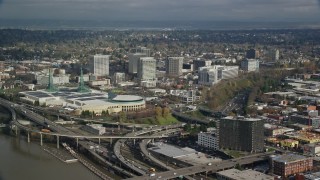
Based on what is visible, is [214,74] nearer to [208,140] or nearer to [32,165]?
[208,140]

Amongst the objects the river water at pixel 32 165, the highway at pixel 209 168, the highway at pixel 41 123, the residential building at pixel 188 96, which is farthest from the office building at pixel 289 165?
the residential building at pixel 188 96

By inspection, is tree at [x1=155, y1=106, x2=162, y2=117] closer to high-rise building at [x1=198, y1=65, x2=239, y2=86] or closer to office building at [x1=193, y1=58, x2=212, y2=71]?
high-rise building at [x1=198, y1=65, x2=239, y2=86]

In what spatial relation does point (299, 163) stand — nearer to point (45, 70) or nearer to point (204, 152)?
point (204, 152)

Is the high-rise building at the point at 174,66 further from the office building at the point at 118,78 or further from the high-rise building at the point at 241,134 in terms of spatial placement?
the high-rise building at the point at 241,134

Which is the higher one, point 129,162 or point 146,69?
point 146,69

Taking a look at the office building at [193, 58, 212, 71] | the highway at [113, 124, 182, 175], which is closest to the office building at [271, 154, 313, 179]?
the highway at [113, 124, 182, 175]

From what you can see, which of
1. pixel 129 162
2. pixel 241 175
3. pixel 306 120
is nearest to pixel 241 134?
pixel 241 175
